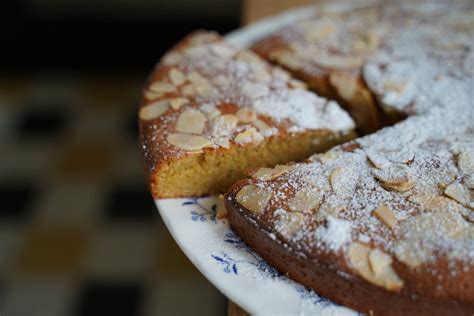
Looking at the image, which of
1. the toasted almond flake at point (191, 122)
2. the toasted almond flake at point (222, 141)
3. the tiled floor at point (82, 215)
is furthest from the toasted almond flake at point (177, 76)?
the tiled floor at point (82, 215)

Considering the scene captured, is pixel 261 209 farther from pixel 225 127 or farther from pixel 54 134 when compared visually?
pixel 54 134

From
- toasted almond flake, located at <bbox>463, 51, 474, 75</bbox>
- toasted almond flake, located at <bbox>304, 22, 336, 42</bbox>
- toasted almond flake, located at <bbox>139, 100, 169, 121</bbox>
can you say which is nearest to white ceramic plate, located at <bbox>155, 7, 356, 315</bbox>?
toasted almond flake, located at <bbox>139, 100, 169, 121</bbox>

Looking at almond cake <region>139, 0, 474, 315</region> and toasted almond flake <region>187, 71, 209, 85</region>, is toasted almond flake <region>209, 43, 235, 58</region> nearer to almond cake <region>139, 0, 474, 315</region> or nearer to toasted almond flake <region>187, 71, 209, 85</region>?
almond cake <region>139, 0, 474, 315</region>

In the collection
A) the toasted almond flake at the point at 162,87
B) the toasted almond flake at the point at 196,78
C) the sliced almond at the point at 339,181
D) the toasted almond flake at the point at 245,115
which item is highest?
the toasted almond flake at the point at 196,78

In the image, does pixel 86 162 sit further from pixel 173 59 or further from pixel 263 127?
pixel 263 127

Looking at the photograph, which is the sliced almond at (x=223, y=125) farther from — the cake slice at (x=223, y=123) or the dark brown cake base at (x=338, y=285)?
the dark brown cake base at (x=338, y=285)

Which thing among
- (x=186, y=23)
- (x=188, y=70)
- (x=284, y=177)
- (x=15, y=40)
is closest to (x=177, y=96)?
(x=188, y=70)

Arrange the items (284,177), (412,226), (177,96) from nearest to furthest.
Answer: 1. (412,226)
2. (284,177)
3. (177,96)
